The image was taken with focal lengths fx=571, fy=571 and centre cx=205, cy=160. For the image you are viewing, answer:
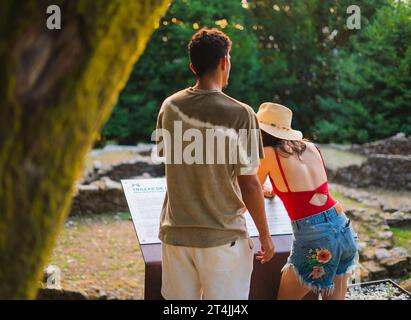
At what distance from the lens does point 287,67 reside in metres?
15.7

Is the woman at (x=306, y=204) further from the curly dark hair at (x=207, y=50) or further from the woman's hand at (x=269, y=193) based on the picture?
the woman's hand at (x=269, y=193)

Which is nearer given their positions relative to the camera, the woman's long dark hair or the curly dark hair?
the curly dark hair

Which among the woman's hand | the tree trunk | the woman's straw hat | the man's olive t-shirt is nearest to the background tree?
the woman's hand

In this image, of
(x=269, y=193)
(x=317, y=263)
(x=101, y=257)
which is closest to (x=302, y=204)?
(x=317, y=263)

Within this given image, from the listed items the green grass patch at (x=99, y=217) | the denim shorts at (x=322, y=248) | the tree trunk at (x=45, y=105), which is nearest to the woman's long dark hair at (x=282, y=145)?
the denim shorts at (x=322, y=248)

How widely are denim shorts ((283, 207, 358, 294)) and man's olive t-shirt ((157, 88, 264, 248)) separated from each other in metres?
0.53

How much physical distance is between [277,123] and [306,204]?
0.44 m

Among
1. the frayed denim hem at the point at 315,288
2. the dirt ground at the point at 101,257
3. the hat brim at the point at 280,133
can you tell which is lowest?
the dirt ground at the point at 101,257

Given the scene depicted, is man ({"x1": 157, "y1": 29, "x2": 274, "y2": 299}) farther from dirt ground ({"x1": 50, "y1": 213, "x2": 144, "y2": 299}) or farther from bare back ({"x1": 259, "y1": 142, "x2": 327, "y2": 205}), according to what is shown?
dirt ground ({"x1": 50, "y1": 213, "x2": 144, "y2": 299})

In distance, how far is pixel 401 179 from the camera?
34.7ft

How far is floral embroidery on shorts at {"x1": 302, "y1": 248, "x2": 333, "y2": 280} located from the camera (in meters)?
2.85

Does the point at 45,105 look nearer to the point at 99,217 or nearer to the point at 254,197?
the point at 254,197

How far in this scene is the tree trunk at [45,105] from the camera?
115 cm
